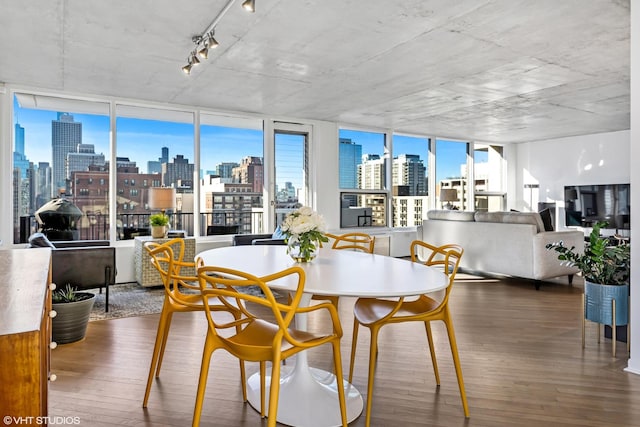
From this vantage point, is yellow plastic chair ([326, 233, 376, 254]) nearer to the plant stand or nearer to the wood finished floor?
the wood finished floor

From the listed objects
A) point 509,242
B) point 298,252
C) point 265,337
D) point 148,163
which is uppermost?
point 148,163

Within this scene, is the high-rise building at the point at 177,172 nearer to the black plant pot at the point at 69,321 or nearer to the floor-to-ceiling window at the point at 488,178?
the black plant pot at the point at 69,321

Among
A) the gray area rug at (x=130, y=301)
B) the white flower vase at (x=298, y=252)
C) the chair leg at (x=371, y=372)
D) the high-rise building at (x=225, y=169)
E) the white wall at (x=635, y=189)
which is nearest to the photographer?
the chair leg at (x=371, y=372)

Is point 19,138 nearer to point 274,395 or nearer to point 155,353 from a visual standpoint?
point 155,353

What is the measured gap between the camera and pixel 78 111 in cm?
545

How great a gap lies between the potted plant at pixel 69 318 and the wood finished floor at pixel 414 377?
0.26ft

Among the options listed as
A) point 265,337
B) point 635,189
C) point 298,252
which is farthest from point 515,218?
point 265,337

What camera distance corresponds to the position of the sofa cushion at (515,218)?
5.24m

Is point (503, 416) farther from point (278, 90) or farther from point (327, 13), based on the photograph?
point (278, 90)

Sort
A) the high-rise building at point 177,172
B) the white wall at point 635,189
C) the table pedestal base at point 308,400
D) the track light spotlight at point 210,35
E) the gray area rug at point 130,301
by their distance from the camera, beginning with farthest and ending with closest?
the high-rise building at point 177,172 → the gray area rug at point 130,301 → the white wall at point 635,189 → the track light spotlight at point 210,35 → the table pedestal base at point 308,400

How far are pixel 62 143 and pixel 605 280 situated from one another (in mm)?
6002

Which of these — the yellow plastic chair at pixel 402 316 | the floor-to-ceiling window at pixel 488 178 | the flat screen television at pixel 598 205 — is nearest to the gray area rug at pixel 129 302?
the yellow plastic chair at pixel 402 316

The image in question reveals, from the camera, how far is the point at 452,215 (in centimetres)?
644

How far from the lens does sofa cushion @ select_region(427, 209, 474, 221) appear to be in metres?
6.18
